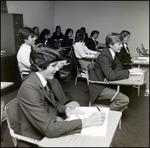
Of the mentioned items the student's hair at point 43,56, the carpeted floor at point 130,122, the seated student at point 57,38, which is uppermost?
the seated student at point 57,38

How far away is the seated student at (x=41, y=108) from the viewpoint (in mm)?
840

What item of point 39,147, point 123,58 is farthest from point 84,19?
point 39,147

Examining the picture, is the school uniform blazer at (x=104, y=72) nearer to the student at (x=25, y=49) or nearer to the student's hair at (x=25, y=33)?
the student at (x=25, y=49)

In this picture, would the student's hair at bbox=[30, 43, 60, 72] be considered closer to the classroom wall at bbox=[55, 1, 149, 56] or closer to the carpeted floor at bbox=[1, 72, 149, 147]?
the carpeted floor at bbox=[1, 72, 149, 147]

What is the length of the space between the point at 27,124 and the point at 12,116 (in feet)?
0.29

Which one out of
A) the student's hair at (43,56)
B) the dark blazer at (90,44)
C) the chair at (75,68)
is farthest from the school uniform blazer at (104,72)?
the dark blazer at (90,44)

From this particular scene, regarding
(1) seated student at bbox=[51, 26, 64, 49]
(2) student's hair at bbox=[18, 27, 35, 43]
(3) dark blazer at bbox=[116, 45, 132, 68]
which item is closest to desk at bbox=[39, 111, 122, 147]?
(2) student's hair at bbox=[18, 27, 35, 43]

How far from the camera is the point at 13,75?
183 cm

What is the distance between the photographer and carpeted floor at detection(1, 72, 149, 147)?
149cm

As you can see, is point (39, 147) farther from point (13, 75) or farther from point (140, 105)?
point (140, 105)

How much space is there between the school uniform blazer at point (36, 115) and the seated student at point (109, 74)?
95cm

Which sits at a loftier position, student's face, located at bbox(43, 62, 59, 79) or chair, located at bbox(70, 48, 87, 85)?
student's face, located at bbox(43, 62, 59, 79)

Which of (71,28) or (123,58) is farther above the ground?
(71,28)

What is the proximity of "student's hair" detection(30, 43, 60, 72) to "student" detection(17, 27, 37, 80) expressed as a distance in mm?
1027
